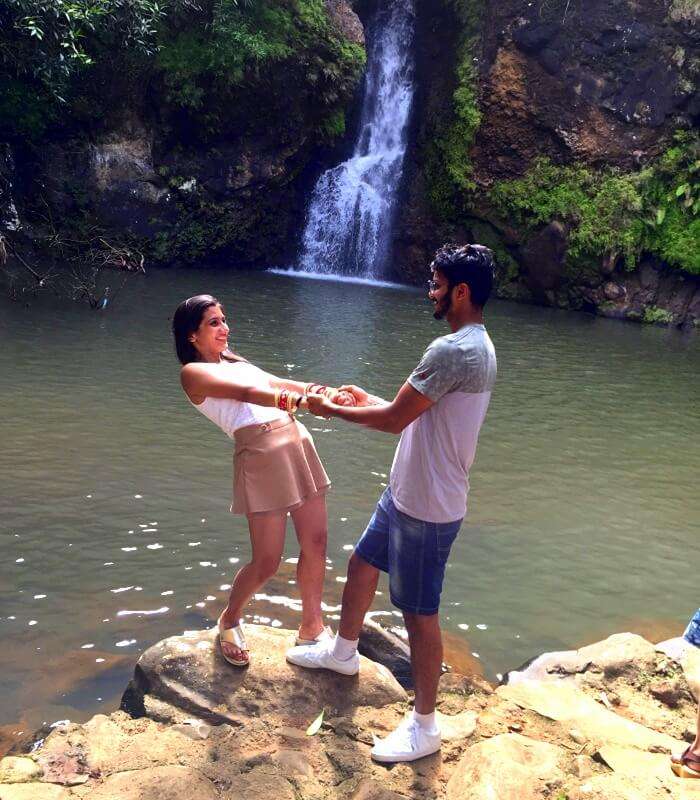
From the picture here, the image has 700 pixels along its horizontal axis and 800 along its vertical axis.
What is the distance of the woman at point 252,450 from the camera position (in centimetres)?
338

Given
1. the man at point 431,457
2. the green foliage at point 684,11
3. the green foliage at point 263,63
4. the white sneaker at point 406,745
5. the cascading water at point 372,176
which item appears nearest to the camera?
the man at point 431,457

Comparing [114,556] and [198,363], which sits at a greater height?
[198,363]

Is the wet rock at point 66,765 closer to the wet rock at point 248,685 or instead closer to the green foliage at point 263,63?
the wet rock at point 248,685

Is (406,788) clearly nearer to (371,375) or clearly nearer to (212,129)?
(371,375)

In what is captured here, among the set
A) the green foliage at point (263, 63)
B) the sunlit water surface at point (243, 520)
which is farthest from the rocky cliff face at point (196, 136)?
the sunlit water surface at point (243, 520)

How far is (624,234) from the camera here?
19.9 meters

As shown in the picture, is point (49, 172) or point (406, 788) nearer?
point (406, 788)

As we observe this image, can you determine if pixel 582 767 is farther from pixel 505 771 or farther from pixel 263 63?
pixel 263 63

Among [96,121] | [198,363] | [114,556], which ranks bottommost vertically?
[114,556]

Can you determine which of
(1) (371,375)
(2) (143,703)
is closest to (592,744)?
(2) (143,703)

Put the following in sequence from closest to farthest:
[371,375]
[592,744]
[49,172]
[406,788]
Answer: [406,788]
[592,744]
[371,375]
[49,172]

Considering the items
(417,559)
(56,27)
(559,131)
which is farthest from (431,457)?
(559,131)

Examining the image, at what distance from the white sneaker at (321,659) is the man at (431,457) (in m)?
0.42

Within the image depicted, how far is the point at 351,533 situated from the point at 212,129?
57.2 feet
